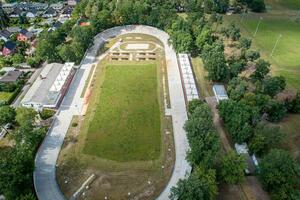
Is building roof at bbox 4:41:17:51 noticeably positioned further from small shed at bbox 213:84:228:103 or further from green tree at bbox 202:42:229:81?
small shed at bbox 213:84:228:103

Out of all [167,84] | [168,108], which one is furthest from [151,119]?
[167,84]

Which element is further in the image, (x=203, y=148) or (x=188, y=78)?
(x=188, y=78)

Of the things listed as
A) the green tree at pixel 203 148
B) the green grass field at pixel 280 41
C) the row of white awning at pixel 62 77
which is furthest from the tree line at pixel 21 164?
the green grass field at pixel 280 41

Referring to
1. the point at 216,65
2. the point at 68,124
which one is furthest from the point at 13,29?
the point at 216,65

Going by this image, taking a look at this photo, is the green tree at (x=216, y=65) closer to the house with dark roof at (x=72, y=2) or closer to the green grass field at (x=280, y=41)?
the green grass field at (x=280, y=41)

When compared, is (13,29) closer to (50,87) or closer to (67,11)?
(67,11)
